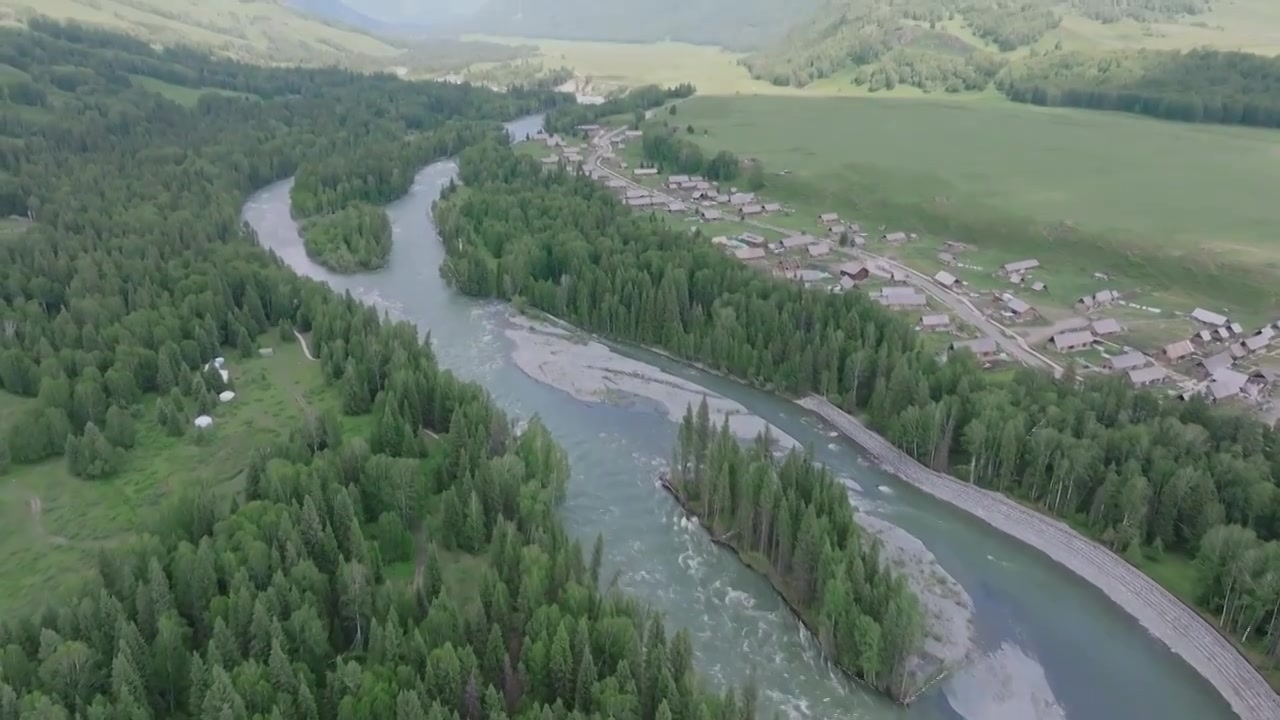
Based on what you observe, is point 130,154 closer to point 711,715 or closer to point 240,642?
point 240,642

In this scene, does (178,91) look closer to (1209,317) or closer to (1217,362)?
(1209,317)

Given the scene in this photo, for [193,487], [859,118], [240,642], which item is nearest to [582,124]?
[859,118]

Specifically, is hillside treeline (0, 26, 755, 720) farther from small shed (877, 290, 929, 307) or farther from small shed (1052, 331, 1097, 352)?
small shed (1052, 331, 1097, 352)

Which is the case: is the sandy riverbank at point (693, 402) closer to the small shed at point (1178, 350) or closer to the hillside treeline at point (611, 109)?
the small shed at point (1178, 350)

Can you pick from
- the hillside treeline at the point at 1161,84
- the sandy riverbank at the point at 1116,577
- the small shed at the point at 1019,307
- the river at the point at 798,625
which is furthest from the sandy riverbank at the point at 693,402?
the hillside treeline at the point at 1161,84

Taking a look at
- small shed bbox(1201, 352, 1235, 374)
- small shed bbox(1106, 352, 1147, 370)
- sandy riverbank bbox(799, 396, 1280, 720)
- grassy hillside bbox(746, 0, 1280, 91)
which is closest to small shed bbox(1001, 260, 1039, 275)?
small shed bbox(1106, 352, 1147, 370)

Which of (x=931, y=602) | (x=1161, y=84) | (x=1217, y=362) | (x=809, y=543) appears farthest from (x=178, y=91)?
(x=1161, y=84)
